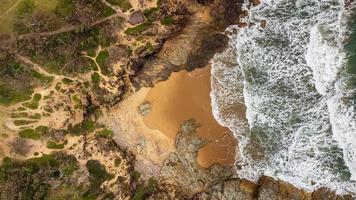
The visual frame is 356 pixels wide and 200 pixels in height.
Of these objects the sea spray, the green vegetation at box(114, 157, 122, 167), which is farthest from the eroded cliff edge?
the sea spray

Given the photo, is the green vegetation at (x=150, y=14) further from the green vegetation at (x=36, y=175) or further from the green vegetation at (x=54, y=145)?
the green vegetation at (x=36, y=175)

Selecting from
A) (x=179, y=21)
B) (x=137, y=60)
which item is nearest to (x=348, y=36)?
(x=179, y=21)

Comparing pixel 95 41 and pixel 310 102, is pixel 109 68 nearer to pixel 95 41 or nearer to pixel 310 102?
pixel 95 41

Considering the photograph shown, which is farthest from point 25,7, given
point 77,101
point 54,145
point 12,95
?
point 54,145

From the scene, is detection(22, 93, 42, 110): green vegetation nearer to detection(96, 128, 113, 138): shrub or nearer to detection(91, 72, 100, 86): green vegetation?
detection(91, 72, 100, 86): green vegetation

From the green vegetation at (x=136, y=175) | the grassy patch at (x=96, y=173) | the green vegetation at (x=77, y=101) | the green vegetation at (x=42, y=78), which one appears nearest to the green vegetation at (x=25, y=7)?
the green vegetation at (x=42, y=78)
